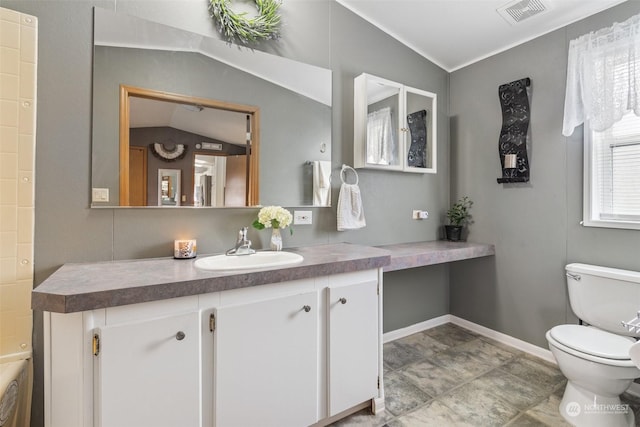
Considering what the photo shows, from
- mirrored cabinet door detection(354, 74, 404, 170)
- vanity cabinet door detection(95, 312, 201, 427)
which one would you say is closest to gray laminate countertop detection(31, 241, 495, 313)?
vanity cabinet door detection(95, 312, 201, 427)

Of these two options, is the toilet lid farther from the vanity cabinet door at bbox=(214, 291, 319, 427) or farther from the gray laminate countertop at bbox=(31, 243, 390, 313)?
the vanity cabinet door at bbox=(214, 291, 319, 427)

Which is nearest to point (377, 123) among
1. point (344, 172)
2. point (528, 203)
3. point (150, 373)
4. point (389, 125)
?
point (389, 125)

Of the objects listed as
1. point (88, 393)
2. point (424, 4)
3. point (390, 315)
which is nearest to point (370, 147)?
point (424, 4)

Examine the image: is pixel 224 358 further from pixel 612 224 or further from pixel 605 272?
pixel 612 224

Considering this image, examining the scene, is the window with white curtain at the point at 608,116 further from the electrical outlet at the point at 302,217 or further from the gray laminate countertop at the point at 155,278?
the electrical outlet at the point at 302,217

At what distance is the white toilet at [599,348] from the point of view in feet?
5.15

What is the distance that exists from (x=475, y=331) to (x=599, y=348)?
4.21 feet

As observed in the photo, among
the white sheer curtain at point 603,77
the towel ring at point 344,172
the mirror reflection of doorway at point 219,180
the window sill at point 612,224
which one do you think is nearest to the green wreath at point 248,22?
the mirror reflection of doorway at point 219,180

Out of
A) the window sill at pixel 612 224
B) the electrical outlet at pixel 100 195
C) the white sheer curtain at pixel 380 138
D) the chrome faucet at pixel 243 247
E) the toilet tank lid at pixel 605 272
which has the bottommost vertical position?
the toilet tank lid at pixel 605 272

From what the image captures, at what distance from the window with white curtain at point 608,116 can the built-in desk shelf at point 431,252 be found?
Result: 75cm

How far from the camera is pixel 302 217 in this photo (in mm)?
2193

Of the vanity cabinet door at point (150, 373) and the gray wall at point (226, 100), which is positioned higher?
the gray wall at point (226, 100)

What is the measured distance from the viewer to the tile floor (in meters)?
1.75

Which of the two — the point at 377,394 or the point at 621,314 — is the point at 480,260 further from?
the point at 377,394
